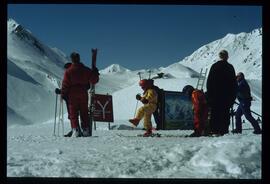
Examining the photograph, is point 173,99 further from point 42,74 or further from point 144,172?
point 144,172

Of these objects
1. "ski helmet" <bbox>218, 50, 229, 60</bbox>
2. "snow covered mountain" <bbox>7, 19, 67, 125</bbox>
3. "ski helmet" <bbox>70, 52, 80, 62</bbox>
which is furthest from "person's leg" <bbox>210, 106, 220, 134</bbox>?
"snow covered mountain" <bbox>7, 19, 67, 125</bbox>

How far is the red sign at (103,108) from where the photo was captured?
8.05 metres

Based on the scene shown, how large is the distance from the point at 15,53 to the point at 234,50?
2.54m

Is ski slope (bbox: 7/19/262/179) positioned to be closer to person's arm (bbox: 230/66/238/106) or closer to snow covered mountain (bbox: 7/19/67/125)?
snow covered mountain (bbox: 7/19/67/125)

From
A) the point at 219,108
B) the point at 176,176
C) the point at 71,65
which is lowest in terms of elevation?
the point at 176,176

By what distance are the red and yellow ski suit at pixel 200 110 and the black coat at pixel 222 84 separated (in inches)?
6.5

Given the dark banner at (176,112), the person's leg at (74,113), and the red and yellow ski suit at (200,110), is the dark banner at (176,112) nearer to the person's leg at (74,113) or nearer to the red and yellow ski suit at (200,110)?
the red and yellow ski suit at (200,110)

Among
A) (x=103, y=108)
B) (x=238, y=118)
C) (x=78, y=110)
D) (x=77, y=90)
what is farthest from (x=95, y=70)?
(x=238, y=118)

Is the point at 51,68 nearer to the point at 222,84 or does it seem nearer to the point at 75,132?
the point at 75,132

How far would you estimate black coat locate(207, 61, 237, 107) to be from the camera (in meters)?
6.68

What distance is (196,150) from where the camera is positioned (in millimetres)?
5750

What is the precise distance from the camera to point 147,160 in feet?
18.4
